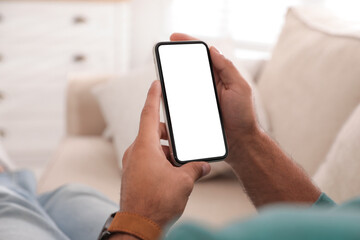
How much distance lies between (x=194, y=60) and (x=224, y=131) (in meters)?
0.12

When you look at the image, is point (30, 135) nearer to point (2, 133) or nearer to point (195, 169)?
point (2, 133)

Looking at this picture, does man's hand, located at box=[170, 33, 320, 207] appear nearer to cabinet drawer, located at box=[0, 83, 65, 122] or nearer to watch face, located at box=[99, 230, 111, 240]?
watch face, located at box=[99, 230, 111, 240]

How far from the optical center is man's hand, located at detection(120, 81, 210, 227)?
0.48 m

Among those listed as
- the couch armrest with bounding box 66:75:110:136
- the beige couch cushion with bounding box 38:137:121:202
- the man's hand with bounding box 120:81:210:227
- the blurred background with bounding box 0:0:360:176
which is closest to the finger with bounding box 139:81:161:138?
the man's hand with bounding box 120:81:210:227

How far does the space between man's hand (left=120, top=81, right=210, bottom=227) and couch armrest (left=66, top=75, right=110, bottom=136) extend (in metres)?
1.08

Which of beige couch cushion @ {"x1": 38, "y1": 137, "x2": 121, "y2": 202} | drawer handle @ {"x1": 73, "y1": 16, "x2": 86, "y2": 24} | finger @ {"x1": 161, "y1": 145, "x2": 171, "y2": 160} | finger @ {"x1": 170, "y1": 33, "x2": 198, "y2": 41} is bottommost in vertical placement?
beige couch cushion @ {"x1": 38, "y1": 137, "x2": 121, "y2": 202}

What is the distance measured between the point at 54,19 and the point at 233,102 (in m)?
1.83

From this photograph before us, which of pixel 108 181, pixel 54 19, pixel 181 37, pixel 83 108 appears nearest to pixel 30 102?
pixel 54 19

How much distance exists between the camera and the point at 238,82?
2.34ft

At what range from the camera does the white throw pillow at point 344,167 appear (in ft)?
2.58

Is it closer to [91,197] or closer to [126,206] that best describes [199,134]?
[126,206]

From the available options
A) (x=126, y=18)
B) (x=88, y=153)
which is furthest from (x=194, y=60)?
(x=126, y=18)

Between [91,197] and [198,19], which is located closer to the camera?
[91,197]

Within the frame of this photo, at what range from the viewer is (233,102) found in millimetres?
708
